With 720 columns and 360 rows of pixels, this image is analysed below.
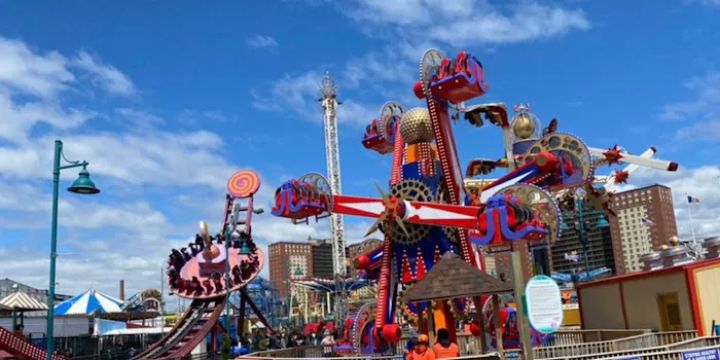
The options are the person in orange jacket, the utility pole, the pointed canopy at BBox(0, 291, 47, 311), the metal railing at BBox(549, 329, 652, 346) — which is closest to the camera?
the person in orange jacket

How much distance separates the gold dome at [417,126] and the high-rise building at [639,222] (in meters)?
Result: 89.4

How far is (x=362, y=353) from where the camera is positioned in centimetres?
1883

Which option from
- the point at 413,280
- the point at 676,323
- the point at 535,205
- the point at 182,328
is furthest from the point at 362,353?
the point at 182,328

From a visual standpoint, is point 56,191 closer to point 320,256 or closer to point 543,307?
point 543,307

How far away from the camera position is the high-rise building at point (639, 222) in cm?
10538

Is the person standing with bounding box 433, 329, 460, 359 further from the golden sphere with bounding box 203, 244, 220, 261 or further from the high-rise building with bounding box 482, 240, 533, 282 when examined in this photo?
the golden sphere with bounding box 203, 244, 220, 261

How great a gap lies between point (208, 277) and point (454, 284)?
94.7ft

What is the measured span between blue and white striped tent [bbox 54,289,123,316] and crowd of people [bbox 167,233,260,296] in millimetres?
17195

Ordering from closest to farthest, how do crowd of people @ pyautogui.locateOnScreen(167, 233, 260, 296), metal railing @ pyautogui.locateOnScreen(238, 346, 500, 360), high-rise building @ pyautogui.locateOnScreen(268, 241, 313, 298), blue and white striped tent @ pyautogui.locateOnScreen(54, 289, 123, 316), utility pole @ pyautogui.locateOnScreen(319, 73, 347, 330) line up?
metal railing @ pyautogui.locateOnScreen(238, 346, 500, 360)
crowd of people @ pyautogui.locateOnScreen(167, 233, 260, 296)
blue and white striped tent @ pyautogui.locateOnScreen(54, 289, 123, 316)
utility pole @ pyautogui.locateOnScreen(319, 73, 347, 330)
high-rise building @ pyautogui.locateOnScreen(268, 241, 313, 298)

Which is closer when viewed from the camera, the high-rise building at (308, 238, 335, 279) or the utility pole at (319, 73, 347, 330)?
the utility pole at (319, 73, 347, 330)

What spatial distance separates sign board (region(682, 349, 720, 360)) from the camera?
12500 millimetres

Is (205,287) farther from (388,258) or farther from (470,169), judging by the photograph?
(388,258)

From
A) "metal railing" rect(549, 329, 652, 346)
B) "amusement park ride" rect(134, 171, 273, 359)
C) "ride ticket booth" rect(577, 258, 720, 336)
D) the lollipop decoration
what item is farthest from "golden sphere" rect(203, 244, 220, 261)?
"metal railing" rect(549, 329, 652, 346)

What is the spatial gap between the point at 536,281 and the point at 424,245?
11.6 m
